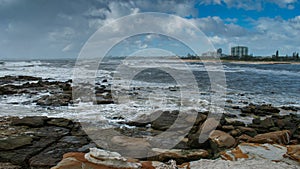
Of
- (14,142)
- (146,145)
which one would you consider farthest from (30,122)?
(146,145)

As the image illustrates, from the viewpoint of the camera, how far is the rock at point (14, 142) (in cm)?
538

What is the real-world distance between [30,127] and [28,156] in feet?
7.20

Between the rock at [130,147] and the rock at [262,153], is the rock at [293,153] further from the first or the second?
the rock at [130,147]

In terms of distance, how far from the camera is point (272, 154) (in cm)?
412

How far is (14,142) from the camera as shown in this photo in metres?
5.57

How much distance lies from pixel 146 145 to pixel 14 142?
115 inches

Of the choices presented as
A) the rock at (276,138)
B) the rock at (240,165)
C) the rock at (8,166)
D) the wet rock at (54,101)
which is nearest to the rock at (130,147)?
the rock at (240,165)

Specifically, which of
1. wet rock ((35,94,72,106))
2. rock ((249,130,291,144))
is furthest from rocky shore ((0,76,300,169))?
wet rock ((35,94,72,106))

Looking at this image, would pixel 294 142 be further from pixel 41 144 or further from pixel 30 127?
pixel 30 127

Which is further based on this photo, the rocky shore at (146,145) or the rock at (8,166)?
the rock at (8,166)

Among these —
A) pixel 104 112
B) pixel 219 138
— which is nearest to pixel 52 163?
pixel 219 138

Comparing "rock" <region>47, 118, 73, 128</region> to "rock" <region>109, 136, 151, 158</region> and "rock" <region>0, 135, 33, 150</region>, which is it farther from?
"rock" <region>109, 136, 151, 158</region>

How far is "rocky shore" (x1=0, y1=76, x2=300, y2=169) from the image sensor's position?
378cm

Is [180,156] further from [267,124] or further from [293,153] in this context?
[267,124]
